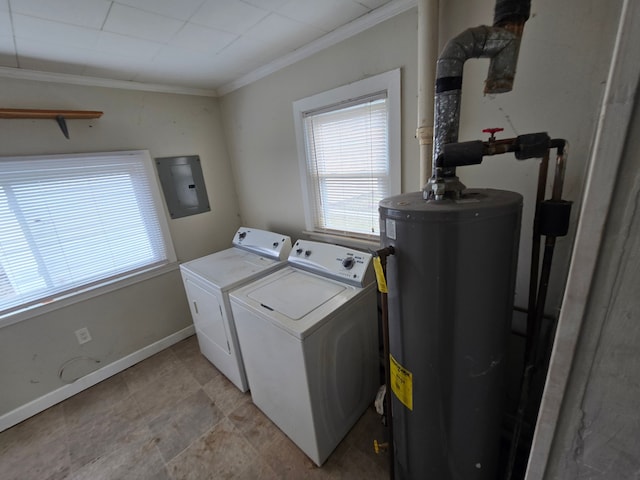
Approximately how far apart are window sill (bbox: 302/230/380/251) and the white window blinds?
54 mm

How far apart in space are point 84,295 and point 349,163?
7.40 feet

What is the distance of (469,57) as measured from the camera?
86 cm

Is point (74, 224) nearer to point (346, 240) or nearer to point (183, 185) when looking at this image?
point (183, 185)

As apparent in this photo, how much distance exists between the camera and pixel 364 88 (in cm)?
152

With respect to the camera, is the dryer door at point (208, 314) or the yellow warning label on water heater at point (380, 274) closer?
the yellow warning label on water heater at point (380, 274)

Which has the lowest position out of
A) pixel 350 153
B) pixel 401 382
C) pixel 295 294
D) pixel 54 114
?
pixel 401 382

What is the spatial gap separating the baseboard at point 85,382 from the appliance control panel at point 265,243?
1.09 m

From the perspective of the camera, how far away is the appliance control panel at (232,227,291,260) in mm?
2010

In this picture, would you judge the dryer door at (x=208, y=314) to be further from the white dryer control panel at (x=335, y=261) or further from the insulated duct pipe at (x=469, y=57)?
the insulated duct pipe at (x=469, y=57)

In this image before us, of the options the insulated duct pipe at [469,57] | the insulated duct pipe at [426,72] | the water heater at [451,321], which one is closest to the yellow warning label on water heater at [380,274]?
the water heater at [451,321]

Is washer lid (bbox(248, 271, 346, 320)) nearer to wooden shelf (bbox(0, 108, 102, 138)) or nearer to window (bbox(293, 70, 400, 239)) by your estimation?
window (bbox(293, 70, 400, 239))

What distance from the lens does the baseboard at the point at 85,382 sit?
5.87 feet

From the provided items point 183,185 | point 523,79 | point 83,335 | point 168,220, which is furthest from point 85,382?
point 523,79

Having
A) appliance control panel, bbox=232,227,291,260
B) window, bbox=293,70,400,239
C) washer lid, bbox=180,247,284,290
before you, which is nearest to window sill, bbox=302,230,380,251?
window, bbox=293,70,400,239
